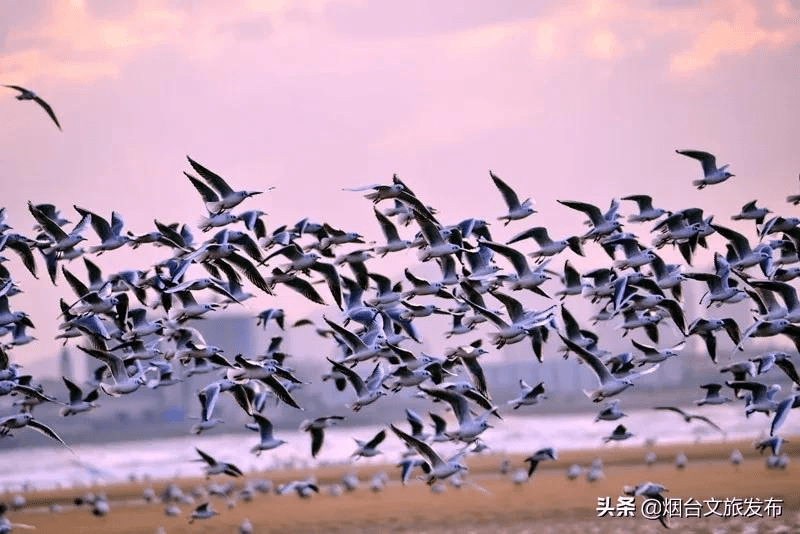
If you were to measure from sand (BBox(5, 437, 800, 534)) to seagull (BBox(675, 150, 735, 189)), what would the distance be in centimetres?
827

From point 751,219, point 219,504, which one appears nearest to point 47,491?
point 219,504

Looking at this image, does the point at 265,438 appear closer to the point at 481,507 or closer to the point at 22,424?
the point at 22,424

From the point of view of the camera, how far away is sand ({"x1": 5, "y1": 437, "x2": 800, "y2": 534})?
135 ft

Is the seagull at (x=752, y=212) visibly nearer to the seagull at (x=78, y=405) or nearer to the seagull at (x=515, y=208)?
the seagull at (x=515, y=208)

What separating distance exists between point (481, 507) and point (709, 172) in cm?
1469

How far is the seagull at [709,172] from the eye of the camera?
110ft

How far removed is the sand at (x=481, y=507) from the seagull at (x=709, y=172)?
8266mm

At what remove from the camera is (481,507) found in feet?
148

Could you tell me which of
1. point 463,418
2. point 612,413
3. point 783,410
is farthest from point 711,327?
point 463,418

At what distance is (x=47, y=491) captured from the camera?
61594 mm

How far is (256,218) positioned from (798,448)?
32.6 meters

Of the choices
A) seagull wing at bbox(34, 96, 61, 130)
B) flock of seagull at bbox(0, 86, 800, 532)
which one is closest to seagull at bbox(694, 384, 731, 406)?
flock of seagull at bbox(0, 86, 800, 532)

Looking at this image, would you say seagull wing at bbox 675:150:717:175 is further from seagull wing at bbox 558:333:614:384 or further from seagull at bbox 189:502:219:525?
seagull at bbox 189:502:219:525

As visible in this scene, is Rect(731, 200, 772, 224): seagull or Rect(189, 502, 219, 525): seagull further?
Rect(189, 502, 219, 525): seagull
